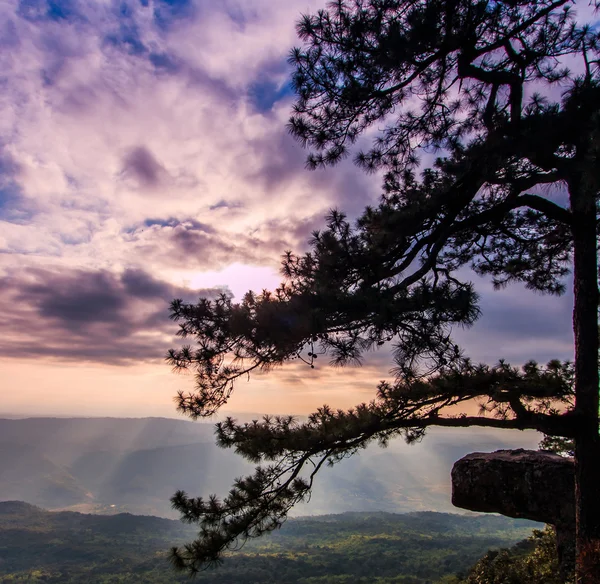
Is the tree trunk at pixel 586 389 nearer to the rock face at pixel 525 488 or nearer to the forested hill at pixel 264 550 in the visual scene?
the rock face at pixel 525 488

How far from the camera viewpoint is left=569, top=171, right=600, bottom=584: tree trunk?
4.34 meters

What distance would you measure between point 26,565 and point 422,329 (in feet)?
393

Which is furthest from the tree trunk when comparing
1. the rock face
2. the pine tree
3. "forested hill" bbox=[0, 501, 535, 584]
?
"forested hill" bbox=[0, 501, 535, 584]

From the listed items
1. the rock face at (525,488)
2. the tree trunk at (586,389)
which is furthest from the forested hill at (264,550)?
the tree trunk at (586,389)

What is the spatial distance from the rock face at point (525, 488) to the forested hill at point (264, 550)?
121ft

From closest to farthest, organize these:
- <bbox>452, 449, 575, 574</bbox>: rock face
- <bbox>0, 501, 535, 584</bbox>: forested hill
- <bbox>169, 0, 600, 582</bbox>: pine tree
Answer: <bbox>169, 0, 600, 582</bbox>: pine tree
<bbox>452, 449, 575, 574</bbox>: rock face
<bbox>0, 501, 535, 584</bbox>: forested hill

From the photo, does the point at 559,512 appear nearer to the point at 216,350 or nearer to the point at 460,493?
the point at 460,493

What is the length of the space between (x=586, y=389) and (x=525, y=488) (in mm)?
4431

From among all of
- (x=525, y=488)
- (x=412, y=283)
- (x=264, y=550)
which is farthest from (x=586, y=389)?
(x=264, y=550)

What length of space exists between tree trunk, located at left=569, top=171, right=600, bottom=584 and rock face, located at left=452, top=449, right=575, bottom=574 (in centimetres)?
324

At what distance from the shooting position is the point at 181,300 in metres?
4.43

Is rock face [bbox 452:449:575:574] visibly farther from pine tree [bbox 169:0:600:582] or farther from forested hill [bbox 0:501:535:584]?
forested hill [bbox 0:501:535:584]

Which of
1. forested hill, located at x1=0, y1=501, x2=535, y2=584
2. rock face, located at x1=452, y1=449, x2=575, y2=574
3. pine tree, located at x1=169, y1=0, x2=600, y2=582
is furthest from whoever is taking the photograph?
forested hill, located at x1=0, y1=501, x2=535, y2=584

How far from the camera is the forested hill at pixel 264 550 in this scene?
2375 inches
